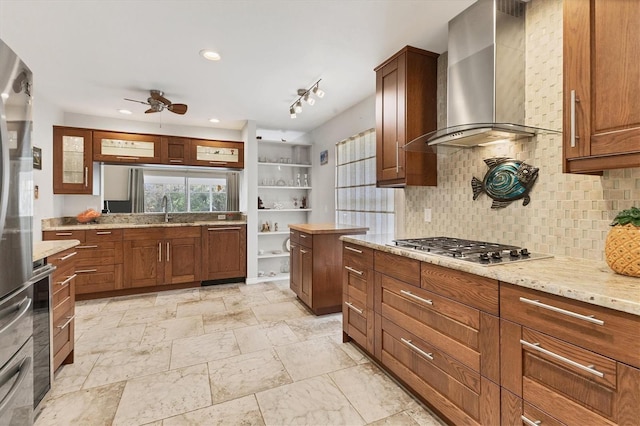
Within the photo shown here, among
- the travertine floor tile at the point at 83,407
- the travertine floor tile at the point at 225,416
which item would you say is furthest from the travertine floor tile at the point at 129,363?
the travertine floor tile at the point at 225,416

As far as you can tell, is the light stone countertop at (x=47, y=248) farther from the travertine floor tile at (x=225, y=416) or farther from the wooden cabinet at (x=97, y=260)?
the wooden cabinet at (x=97, y=260)

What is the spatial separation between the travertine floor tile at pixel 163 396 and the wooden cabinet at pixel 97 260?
246cm

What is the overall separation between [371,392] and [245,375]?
92 cm

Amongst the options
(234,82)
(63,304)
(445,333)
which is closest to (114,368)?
(63,304)

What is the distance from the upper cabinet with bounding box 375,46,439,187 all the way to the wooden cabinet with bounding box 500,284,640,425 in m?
1.39

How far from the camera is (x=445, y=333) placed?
1.63 meters

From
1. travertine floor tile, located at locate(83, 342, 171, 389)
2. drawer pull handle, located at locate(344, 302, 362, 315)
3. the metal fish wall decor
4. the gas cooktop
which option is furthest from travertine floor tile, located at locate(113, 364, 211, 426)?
the metal fish wall decor

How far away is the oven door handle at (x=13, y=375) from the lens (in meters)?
1.24

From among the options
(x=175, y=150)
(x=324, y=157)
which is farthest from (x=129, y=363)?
(x=324, y=157)

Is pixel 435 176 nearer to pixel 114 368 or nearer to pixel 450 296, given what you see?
pixel 450 296

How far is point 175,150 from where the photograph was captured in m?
4.69

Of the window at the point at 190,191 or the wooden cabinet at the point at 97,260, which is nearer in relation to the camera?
the wooden cabinet at the point at 97,260

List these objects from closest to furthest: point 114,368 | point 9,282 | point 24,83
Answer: point 9,282 → point 24,83 → point 114,368

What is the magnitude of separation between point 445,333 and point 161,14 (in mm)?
2769
